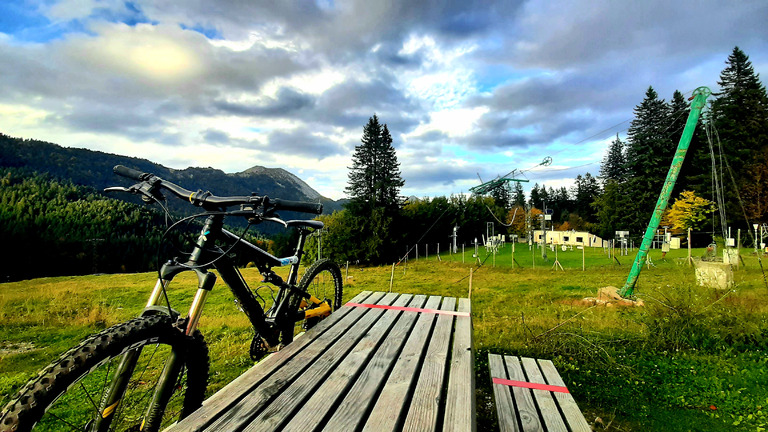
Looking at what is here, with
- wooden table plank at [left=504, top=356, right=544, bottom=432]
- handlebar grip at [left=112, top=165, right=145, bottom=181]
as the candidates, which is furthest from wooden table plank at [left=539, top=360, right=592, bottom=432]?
handlebar grip at [left=112, top=165, right=145, bottom=181]

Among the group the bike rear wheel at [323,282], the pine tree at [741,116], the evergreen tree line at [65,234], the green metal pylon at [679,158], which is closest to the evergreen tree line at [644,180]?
the pine tree at [741,116]

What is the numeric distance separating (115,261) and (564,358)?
32.3 m

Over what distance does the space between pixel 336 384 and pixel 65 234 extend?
98.3 ft

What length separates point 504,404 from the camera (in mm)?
2541

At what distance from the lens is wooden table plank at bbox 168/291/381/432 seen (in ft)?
4.03

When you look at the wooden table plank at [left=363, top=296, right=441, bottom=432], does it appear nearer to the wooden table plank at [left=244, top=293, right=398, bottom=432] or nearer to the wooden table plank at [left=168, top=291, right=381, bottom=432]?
the wooden table plank at [left=244, top=293, right=398, bottom=432]

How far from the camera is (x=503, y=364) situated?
3.38 meters

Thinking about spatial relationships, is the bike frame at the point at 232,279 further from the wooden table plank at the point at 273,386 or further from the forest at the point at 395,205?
the forest at the point at 395,205

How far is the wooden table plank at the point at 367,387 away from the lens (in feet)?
4.25

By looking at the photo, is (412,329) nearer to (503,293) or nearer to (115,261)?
(503,293)

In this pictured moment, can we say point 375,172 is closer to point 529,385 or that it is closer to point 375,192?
point 375,192

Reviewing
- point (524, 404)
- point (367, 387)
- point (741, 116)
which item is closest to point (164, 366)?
point (367, 387)

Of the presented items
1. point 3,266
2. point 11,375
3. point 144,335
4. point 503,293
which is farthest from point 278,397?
point 3,266

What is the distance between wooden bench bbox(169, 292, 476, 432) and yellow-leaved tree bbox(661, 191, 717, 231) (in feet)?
133
